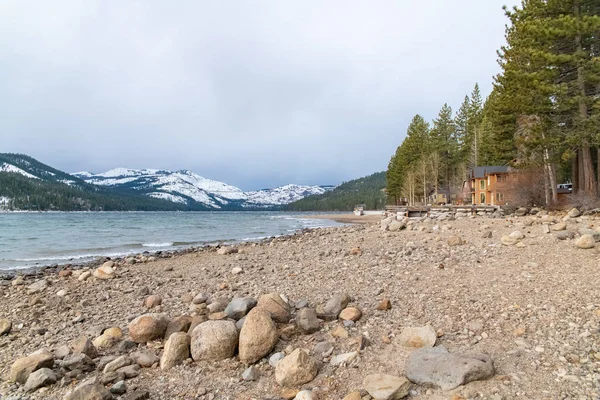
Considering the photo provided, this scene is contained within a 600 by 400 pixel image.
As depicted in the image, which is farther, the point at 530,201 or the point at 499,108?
the point at 530,201

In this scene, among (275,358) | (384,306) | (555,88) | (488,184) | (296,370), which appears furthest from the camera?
(488,184)

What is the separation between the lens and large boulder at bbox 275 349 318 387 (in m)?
4.02

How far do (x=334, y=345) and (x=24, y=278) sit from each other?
1315cm

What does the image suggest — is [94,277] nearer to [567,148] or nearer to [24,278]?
[24,278]

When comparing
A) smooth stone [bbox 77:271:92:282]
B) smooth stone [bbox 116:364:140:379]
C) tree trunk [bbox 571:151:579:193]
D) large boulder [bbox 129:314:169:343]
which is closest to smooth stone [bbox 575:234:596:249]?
large boulder [bbox 129:314:169:343]

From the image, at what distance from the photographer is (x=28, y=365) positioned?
462 cm

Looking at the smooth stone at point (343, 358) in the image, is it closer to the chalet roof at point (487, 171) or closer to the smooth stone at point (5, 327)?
the smooth stone at point (5, 327)

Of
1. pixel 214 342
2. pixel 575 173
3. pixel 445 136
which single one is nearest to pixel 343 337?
pixel 214 342

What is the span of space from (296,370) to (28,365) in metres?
3.45

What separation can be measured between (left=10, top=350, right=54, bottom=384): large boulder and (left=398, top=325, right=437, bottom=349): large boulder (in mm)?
4563

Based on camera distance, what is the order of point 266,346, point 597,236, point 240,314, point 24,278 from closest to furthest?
point 266,346 < point 240,314 < point 597,236 < point 24,278

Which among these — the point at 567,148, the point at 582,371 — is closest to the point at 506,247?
the point at 582,371

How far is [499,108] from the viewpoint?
24.2 metres

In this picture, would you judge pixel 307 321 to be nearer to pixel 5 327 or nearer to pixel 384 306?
pixel 384 306
